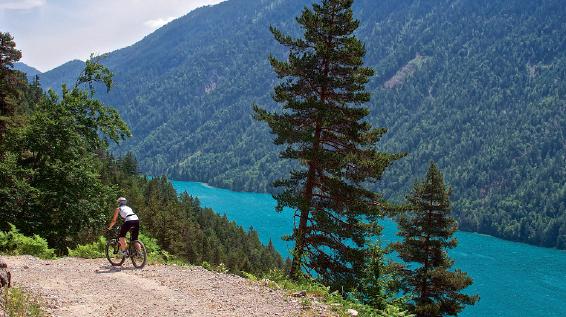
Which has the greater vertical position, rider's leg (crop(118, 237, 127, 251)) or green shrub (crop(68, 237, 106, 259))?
rider's leg (crop(118, 237, 127, 251))

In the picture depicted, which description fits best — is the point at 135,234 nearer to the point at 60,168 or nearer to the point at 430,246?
the point at 60,168

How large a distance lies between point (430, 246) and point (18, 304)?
91.7 ft

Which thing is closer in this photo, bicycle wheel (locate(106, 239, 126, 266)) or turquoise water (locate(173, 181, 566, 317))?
bicycle wheel (locate(106, 239, 126, 266))

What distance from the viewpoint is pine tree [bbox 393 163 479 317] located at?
3441 centimetres

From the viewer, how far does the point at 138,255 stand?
1944 cm

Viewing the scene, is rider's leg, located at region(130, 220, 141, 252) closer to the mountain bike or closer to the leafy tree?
the mountain bike

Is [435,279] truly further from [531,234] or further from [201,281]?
[531,234]

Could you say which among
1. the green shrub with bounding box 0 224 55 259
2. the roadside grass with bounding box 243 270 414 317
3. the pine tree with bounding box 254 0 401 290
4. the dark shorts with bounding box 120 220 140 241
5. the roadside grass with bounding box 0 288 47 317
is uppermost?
the pine tree with bounding box 254 0 401 290

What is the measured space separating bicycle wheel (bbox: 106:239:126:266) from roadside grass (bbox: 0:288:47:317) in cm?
569

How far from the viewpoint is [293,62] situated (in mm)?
24734

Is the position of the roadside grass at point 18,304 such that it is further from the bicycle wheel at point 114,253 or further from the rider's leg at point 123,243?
the bicycle wheel at point 114,253

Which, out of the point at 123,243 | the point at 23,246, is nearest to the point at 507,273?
the point at 123,243

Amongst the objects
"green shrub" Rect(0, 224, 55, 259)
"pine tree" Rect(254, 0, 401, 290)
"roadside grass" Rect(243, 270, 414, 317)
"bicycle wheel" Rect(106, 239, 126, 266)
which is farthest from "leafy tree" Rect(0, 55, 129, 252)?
"roadside grass" Rect(243, 270, 414, 317)

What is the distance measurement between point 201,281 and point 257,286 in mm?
1962
